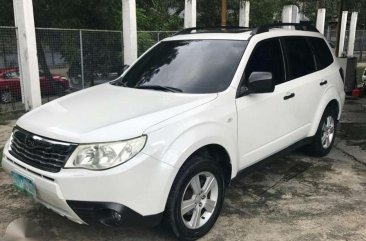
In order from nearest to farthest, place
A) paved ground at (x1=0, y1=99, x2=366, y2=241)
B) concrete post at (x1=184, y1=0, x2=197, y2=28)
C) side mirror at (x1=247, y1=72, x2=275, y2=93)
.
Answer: paved ground at (x1=0, y1=99, x2=366, y2=241)
side mirror at (x1=247, y1=72, x2=275, y2=93)
concrete post at (x1=184, y1=0, x2=197, y2=28)

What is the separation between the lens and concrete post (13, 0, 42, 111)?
895 centimetres

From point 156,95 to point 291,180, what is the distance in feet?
7.06

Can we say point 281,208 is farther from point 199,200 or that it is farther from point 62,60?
point 62,60

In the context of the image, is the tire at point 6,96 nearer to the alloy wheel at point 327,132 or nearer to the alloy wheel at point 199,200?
the alloy wheel at point 327,132

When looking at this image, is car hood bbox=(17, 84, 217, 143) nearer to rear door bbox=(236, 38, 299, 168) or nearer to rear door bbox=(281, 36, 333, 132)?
rear door bbox=(236, 38, 299, 168)

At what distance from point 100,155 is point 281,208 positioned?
2.10 m

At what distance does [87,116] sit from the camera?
3467 mm

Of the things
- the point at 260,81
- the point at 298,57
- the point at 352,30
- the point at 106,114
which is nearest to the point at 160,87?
the point at 106,114

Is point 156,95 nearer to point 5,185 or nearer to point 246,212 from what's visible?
point 246,212

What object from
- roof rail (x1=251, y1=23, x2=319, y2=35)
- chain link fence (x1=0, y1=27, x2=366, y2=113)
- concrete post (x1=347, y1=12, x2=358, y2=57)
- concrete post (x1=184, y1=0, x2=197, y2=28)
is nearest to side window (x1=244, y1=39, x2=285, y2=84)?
roof rail (x1=251, y1=23, x2=319, y2=35)

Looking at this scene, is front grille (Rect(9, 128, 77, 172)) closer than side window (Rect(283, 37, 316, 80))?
Yes

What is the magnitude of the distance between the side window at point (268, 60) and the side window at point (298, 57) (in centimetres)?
18

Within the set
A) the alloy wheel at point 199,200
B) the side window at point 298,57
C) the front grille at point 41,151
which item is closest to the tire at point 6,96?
the front grille at point 41,151

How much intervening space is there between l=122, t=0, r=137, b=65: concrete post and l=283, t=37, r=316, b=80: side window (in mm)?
6365
